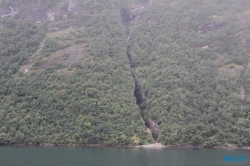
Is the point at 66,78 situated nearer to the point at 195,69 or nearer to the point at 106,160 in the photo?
the point at 195,69

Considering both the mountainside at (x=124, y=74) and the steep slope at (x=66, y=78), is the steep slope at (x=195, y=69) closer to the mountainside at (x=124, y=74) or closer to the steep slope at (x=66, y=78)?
the mountainside at (x=124, y=74)

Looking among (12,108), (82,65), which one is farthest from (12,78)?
(82,65)

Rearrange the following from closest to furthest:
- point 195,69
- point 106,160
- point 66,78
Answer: point 106,160, point 66,78, point 195,69

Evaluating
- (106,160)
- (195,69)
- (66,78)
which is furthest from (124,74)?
(106,160)

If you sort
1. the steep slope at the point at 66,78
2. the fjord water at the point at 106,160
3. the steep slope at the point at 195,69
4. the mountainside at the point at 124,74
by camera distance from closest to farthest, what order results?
1. the fjord water at the point at 106,160
2. the steep slope at the point at 195,69
3. the mountainside at the point at 124,74
4. the steep slope at the point at 66,78

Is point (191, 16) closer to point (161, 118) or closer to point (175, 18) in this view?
point (175, 18)

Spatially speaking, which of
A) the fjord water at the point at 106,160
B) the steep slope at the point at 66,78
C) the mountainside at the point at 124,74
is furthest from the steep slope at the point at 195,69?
the fjord water at the point at 106,160
